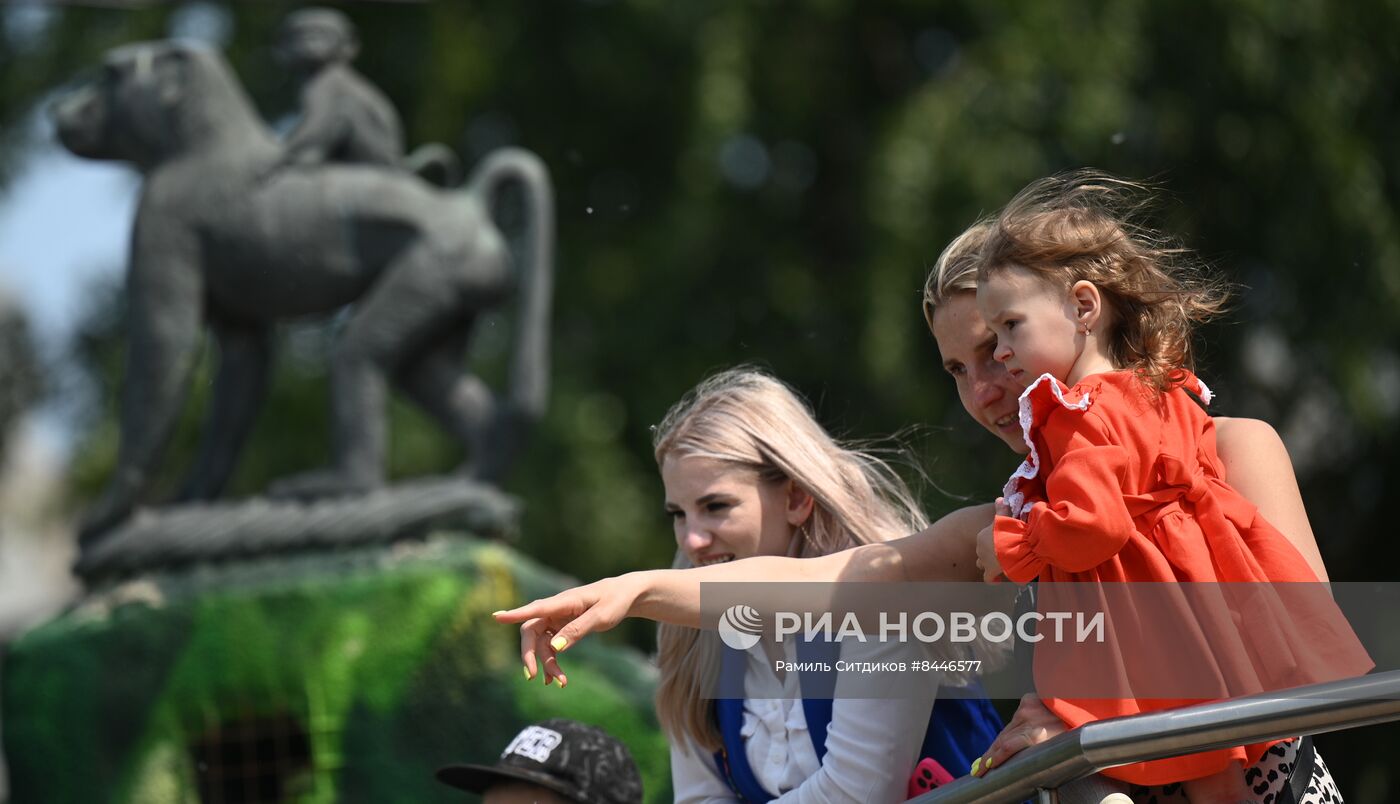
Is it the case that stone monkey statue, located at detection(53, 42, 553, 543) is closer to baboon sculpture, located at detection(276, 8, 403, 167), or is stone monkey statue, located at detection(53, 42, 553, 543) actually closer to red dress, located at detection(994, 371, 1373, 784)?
baboon sculpture, located at detection(276, 8, 403, 167)

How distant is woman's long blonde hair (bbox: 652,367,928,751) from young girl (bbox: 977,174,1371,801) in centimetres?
57

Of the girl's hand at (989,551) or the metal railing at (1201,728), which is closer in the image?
the metal railing at (1201,728)

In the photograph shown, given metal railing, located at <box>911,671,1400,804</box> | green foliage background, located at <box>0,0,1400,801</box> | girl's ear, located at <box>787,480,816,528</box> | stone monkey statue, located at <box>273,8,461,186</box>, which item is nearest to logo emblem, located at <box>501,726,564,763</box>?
girl's ear, located at <box>787,480,816,528</box>

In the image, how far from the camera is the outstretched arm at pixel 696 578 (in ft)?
6.13

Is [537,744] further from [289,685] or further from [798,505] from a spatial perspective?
[289,685]

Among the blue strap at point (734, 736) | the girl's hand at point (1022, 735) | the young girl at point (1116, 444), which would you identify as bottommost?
the blue strap at point (734, 736)

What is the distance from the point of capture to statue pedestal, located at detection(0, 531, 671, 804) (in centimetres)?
481

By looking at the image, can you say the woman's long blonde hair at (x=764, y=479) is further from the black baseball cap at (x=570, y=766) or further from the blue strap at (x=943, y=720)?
the black baseball cap at (x=570, y=766)

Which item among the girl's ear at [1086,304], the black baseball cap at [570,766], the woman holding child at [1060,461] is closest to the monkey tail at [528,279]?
the black baseball cap at [570,766]

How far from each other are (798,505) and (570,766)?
2.26 ft

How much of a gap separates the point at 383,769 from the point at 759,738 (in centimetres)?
254

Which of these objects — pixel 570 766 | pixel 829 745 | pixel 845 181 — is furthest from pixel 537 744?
pixel 845 181

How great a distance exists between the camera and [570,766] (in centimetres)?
292

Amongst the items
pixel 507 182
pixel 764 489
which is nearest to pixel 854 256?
pixel 507 182
